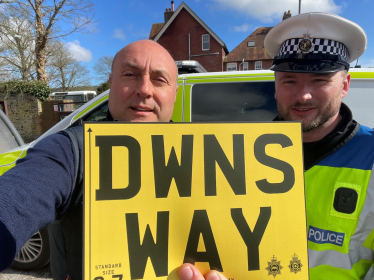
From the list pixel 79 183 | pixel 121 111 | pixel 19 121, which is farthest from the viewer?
pixel 19 121

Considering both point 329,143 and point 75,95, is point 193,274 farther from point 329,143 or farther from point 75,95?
point 75,95

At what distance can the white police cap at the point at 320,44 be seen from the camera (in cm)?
128

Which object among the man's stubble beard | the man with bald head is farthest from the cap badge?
the man with bald head

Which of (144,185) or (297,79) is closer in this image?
(144,185)

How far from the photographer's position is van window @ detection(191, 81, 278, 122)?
2.83m

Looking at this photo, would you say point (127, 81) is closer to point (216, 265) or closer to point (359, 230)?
point (216, 265)

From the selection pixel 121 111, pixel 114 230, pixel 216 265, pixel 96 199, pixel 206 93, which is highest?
pixel 206 93

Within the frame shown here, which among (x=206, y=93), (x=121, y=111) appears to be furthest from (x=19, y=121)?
(x=121, y=111)

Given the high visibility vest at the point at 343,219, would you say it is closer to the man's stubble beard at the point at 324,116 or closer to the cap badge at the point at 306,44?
the man's stubble beard at the point at 324,116

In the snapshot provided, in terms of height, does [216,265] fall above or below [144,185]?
below

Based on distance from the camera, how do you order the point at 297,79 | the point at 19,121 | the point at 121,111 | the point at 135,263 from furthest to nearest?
the point at 19,121
the point at 297,79
the point at 121,111
the point at 135,263

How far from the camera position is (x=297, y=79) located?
134cm

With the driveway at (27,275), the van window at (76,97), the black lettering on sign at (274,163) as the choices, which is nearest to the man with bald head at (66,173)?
the black lettering on sign at (274,163)

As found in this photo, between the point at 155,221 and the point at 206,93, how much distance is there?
225cm
